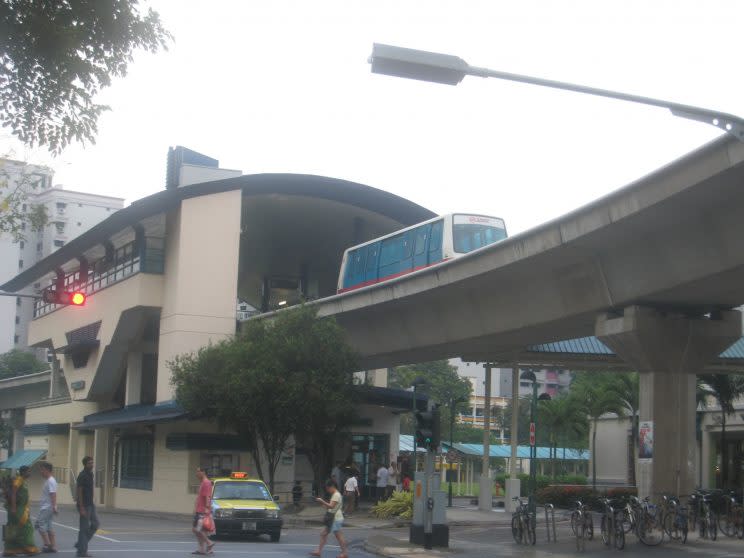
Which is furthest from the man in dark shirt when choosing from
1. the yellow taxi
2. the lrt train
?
the lrt train

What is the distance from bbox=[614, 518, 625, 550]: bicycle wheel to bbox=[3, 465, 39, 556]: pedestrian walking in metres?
11.8

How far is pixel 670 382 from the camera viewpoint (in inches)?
936

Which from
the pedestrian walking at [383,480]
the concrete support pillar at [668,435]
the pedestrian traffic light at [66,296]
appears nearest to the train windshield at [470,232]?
the pedestrian walking at [383,480]

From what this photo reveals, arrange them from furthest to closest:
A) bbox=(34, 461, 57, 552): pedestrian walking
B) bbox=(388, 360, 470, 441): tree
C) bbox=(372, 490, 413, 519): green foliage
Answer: bbox=(388, 360, 470, 441): tree < bbox=(372, 490, 413, 519): green foliage < bbox=(34, 461, 57, 552): pedestrian walking

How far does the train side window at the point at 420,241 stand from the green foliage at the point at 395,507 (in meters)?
8.21

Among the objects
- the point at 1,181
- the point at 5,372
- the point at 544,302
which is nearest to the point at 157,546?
A: the point at 1,181

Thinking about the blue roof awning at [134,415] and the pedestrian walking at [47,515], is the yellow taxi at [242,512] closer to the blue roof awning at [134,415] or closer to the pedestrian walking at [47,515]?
the pedestrian walking at [47,515]

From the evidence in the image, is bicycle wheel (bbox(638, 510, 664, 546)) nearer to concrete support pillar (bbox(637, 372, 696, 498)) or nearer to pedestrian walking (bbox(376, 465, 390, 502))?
A: concrete support pillar (bbox(637, 372, 696, 498))

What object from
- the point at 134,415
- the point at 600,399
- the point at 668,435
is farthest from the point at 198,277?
the point at 668,435

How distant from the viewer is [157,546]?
23422 mm

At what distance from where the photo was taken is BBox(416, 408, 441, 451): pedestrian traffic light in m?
23.4

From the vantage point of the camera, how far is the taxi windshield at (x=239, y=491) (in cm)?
2695

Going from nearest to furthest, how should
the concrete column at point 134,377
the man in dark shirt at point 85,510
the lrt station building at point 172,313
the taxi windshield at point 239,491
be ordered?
1. the man in dark shirt at point 85,510
2. the taxi windshield at point 239,491
3. the lrt station building at point 172,313
4. the concrete column at point 134,377

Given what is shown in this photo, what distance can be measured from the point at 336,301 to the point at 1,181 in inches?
684
